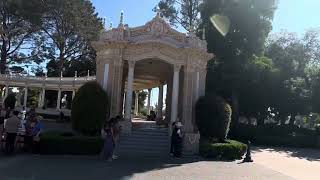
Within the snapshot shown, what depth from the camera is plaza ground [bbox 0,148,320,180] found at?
1477 centimetres

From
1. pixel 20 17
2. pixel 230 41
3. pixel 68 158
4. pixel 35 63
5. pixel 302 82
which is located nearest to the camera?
pixel 68 158

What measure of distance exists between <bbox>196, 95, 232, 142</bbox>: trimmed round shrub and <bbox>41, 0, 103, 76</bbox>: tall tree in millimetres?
30159

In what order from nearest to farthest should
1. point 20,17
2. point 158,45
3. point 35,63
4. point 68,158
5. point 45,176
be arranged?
point 45,176 < point 68,158 < point 158,45 < point 20,17 < point 35,63

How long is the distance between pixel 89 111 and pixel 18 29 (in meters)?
33.2

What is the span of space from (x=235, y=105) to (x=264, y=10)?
25.9 ft

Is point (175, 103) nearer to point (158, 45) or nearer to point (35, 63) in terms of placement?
point (158, 45)

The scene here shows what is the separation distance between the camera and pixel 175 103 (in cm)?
2534

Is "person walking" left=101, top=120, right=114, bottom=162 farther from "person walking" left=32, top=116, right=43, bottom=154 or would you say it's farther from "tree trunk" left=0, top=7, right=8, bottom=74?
"tree trunk" left=0, top=7, right=8, bottom=74

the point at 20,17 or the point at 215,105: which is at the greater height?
the point at 20,17

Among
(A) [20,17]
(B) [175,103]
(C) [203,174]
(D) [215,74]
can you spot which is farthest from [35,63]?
(C) [203,174]

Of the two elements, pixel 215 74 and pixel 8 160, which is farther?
pixel 215 74

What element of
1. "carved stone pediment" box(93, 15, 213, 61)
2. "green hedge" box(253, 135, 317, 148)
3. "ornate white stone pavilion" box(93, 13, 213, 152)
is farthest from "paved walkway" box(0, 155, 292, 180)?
"green hedge" box(253, 135, 317, 148)

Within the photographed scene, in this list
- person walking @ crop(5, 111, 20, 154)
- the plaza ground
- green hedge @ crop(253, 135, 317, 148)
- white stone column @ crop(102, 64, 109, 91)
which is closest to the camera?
the plaza ground

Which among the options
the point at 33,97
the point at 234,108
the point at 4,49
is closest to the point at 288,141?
the point at 234,108
